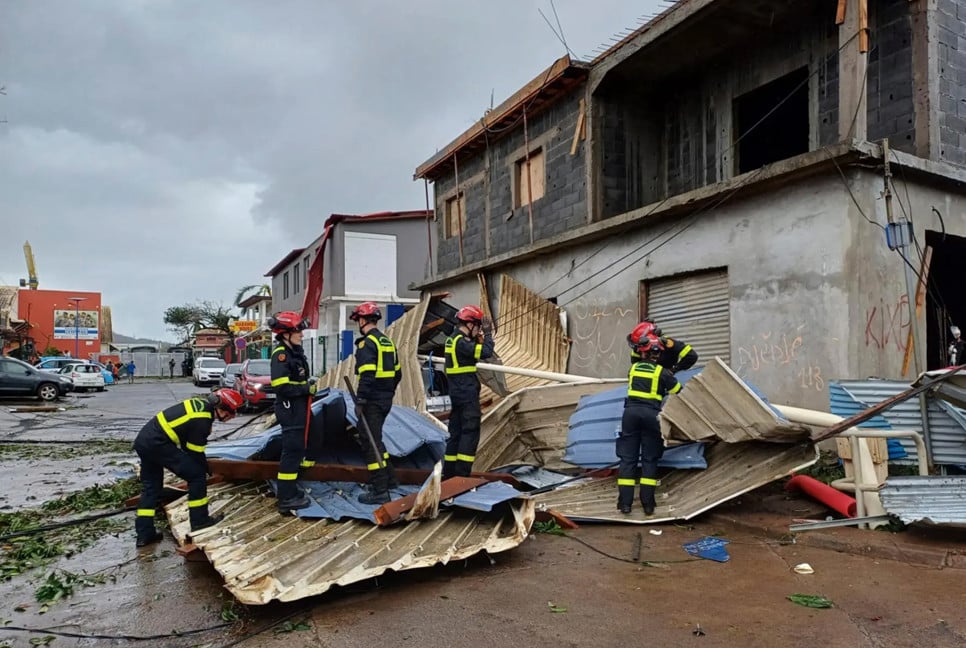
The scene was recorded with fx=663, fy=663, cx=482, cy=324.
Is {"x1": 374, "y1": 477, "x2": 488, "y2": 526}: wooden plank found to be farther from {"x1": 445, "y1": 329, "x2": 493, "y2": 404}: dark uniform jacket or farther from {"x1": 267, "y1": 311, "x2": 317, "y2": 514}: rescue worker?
{"x1": 445, "y1": 329, "x2": 493, "y2": 404}: dark uniform jacket

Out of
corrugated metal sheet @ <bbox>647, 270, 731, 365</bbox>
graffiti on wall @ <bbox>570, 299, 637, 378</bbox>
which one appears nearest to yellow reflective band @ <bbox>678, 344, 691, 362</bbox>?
corrugated metal sheet @ <bbox>647, 270, 731, 365</bbox>

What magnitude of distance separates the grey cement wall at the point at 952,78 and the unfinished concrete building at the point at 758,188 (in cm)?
3

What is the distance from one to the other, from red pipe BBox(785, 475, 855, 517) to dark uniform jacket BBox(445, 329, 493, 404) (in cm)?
314

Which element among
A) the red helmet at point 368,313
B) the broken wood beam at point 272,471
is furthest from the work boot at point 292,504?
the red helmet at point 368,313

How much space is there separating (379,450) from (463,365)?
129 cm

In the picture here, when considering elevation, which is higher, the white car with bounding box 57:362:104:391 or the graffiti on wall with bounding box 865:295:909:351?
the graffiti on wall with bounding box 865:295:909:351

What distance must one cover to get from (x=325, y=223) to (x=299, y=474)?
22816mm

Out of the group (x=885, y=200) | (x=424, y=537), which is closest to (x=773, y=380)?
(x=885, y=200)

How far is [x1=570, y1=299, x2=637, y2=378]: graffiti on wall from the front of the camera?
10.8 m

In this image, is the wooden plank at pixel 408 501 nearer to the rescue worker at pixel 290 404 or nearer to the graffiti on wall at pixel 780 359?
the rescue worker at pixel 290 404

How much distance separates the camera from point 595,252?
11570mm

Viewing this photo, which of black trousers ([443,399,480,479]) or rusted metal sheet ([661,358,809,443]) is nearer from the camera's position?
rusted metal sheet ([661,358,809,443])

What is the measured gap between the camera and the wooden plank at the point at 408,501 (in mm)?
4730

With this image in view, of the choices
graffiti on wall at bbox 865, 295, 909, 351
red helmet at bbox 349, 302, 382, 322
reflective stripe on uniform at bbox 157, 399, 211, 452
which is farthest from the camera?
graffiti on wall at bbox 865, 295, 909, 351
